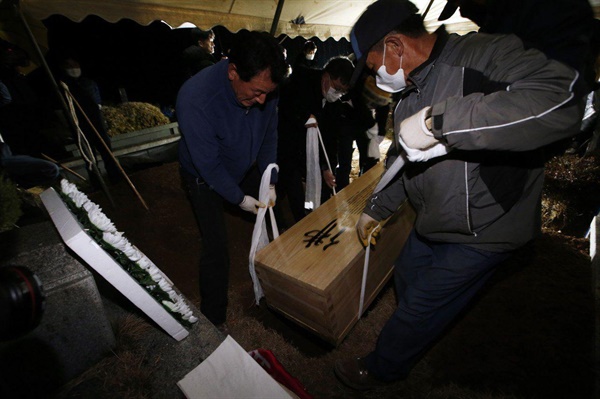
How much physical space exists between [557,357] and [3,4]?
245 inches

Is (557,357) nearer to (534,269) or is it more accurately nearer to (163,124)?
(534,269)

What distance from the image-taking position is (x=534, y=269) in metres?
3.04

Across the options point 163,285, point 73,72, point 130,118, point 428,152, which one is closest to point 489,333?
point 428,152

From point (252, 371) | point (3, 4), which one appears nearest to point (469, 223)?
point (252, 371)

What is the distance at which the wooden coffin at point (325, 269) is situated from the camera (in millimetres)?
1908

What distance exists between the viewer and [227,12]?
4242 mm

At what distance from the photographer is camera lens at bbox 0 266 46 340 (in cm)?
82

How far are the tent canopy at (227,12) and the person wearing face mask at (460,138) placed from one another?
11.5 feet

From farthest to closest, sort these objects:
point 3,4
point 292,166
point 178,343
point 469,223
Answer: point 292,166, point 3,4, point 178,343, point 469,223

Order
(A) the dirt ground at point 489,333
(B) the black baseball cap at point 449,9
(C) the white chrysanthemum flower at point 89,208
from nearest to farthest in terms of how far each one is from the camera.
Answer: (C) the white chrysanthemum flower at point 89,208, (A) the dirt ground at point 489,333, (B) the black baseball cap at point 449,9

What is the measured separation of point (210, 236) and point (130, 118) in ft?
18.6

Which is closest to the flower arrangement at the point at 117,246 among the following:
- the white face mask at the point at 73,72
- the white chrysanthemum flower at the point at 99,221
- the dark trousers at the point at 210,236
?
the white chrysanthemum flower at the point at 99,221

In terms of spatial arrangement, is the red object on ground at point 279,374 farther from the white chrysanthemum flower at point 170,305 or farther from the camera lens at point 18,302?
the camera lens at point 18,302

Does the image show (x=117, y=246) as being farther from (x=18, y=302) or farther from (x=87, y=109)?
(x=87, y=109)
